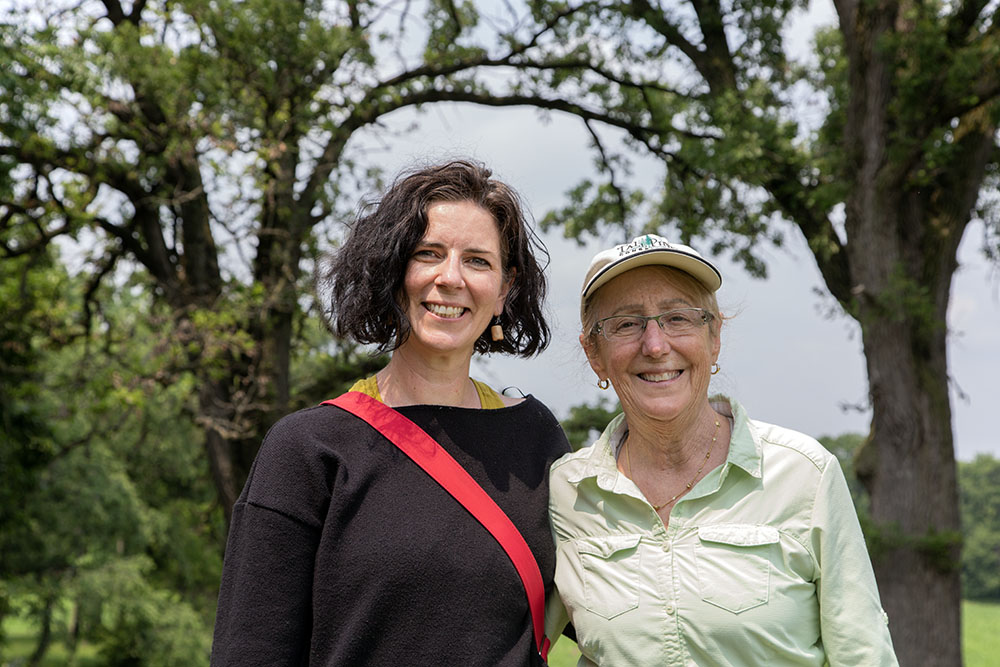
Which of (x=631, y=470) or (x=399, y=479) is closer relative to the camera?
(x=399, y=479)

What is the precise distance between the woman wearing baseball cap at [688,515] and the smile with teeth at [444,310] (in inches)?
13.8

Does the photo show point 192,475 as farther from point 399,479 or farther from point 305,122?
point 399,479

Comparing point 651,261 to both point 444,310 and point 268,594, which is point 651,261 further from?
point 268,594

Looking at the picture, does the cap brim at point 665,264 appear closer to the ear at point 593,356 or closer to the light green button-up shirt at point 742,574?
the ear at point 593,356

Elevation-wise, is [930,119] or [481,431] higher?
[930,119]

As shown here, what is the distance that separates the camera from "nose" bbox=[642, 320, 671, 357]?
236 cm

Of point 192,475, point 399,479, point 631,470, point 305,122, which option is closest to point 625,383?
point 631,470

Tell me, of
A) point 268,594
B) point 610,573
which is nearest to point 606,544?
point 610,573

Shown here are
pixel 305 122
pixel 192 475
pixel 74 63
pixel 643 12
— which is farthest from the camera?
pixel 192 475

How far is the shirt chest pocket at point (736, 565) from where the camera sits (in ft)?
6.98

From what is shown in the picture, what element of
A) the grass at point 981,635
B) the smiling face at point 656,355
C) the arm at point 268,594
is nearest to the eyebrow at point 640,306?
the smiling face at point 656,355

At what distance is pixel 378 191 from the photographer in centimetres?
258

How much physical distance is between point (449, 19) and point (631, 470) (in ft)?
26.5

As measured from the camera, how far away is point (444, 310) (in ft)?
7.80
